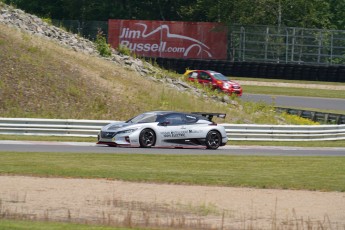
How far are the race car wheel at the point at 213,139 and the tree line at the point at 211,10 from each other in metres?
37.5

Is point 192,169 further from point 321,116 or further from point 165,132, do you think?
point 321,116

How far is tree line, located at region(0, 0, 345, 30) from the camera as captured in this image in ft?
224

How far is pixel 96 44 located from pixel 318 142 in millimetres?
14695

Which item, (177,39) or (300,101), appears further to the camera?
(177,39)

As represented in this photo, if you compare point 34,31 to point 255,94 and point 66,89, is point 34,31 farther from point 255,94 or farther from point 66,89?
point 255,94

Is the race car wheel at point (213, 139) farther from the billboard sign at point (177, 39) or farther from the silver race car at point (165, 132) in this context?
the billboard sign at point (177, 39)

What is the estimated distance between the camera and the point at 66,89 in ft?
123

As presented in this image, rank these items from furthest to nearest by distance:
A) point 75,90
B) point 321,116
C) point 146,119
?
point 321,116
point 75,90
point 146,119

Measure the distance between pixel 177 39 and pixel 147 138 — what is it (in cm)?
3526

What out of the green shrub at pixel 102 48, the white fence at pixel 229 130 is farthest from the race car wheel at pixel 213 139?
the green shrub at pixel 102 48

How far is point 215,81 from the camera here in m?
49.0

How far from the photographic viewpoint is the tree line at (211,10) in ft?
224

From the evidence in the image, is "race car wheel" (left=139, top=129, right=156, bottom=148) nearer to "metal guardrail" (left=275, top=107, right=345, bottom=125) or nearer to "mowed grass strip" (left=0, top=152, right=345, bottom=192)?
"mowed grass strip" (left=0, top=152, right=345, bottom=192)

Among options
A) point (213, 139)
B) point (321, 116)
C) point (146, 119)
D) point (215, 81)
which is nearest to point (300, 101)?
point (215, 81)
